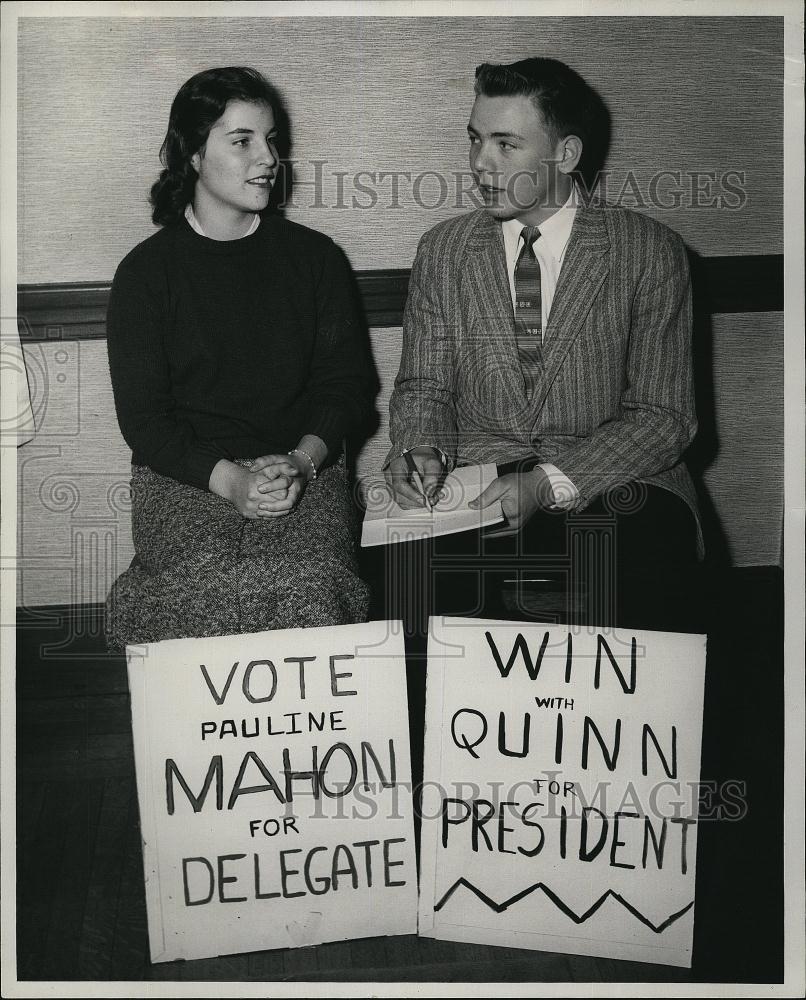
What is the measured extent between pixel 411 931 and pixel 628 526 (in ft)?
2.41

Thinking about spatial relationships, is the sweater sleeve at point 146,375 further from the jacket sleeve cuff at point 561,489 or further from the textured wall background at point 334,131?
the jacket sleeve cuff at point 561,489

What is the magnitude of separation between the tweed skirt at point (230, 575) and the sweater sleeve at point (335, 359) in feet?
0.68

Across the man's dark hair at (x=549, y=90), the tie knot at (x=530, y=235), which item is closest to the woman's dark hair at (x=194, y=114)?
the man's dark hair at (x=549, y=90)

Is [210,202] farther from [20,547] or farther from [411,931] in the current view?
[411,931]

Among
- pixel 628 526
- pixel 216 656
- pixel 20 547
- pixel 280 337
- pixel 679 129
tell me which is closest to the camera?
pixel 216 656

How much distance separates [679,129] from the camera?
76.9 inches

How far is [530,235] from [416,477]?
48 cm

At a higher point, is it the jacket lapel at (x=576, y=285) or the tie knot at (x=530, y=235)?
the tie knot at (x=530, y=235)

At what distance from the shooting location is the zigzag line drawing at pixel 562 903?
1431 mm

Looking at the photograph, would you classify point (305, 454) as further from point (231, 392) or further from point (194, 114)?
point (194, 114)

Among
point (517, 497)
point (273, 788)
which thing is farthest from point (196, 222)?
point (273, 788)

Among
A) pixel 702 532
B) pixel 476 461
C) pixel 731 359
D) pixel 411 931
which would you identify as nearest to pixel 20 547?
pixel 476 461

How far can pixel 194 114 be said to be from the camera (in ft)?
5.48

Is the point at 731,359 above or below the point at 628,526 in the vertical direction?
above
